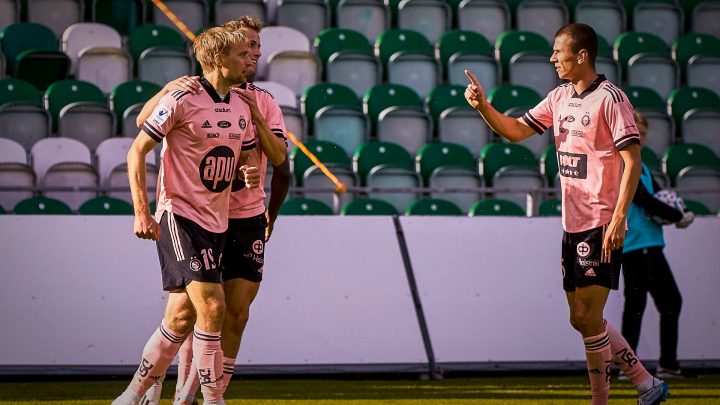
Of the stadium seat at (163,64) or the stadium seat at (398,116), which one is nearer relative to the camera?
the stadium seat at (398,116)

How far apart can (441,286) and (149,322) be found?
2.42m

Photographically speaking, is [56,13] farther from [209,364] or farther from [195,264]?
[209,364]

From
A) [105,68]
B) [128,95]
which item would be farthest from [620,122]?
[105,68]

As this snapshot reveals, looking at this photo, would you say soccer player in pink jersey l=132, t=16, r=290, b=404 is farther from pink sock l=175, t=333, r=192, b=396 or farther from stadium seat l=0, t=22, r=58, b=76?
stadium seat l=0, t=22, r=58, b=76

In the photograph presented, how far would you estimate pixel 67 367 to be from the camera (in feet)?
30.4

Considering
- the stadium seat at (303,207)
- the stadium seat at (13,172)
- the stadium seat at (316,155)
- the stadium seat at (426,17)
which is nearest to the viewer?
the stadium seat at (303,207)

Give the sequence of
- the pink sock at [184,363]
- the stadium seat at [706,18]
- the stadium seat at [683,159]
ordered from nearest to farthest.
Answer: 1. the pink sock at [184,363]
2. the stadium seat at [683,159]
3. the stadium seat at [706,18]

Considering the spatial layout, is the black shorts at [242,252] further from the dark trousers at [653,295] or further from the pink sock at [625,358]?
the dark trousers at [653,295]

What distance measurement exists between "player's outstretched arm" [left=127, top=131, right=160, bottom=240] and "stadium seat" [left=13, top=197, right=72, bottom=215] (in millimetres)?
5123

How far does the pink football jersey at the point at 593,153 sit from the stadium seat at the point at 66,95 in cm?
747

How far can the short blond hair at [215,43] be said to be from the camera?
6176 mm

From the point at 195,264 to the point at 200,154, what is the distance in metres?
0.58

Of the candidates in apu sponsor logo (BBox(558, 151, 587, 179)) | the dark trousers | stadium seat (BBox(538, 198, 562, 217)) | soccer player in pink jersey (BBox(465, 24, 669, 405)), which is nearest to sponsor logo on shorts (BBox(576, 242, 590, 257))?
soccer player in pink jersey (BBox(465, 24, 669, 405))

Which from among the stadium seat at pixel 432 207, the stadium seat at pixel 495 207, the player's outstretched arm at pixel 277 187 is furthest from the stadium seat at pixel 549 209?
the player's outstretched arm at pixel 277 187
